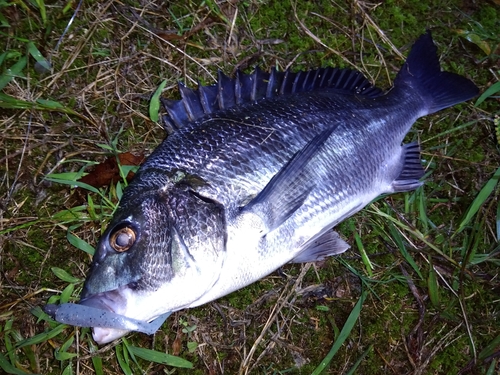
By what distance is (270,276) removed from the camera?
2840 mm

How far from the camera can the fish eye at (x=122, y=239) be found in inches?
79.7

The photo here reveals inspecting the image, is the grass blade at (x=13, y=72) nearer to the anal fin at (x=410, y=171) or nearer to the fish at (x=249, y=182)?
the fish at (x=249, y=182)

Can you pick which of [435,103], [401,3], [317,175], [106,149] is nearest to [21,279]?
[106,149]

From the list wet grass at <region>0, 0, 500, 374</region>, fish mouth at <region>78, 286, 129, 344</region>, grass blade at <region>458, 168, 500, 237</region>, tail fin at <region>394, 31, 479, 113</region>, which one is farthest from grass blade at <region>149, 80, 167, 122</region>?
grass blade at <region>458, 168, 500, 237</region>

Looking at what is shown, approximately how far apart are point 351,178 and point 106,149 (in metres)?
1.61

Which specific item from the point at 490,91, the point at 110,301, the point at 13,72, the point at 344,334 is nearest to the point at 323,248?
the point at 344,334

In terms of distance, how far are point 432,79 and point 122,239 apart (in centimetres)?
234

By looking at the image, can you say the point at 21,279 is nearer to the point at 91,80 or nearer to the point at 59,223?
the point at 59,223

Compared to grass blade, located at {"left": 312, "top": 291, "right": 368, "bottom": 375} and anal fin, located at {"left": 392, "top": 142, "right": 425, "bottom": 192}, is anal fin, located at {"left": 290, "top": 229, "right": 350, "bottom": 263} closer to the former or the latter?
grass blade, located at {"left": 312, "top": 291, "right": 368, "bottom": 375}

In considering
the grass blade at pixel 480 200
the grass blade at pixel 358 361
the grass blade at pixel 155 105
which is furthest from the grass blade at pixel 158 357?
the grass blade at pixel 480 200

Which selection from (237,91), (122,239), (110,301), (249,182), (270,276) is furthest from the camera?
(270,276)

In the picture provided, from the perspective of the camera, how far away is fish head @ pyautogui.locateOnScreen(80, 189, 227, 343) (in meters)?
1.96

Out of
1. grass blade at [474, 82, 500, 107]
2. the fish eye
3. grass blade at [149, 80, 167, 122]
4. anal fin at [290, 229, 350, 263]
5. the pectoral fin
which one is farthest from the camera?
grass blade at [474, 82, 500, 107]

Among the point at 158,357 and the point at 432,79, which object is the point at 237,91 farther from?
the point at 158,357
